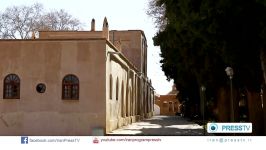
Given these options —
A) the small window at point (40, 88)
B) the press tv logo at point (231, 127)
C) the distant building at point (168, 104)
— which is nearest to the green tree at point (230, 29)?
the press tv logo at point (231, 127)

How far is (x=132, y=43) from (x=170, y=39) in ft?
108

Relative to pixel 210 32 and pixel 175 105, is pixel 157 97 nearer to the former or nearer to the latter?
pixel 175 105

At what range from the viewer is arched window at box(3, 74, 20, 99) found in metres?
27.2

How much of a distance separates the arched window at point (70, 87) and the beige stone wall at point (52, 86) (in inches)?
10.0

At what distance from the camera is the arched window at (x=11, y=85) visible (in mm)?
27156

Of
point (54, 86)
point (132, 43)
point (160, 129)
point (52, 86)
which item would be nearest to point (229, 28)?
point (54, 86)

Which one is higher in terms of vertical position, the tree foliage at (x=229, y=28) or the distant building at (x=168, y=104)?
the tree foliage at (x=229, y=28)

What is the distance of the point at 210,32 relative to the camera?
1705 centimetres

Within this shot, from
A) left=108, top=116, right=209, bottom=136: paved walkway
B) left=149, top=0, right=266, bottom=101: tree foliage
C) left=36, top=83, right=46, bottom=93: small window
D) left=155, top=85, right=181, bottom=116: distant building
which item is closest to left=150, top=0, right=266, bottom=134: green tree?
left=149, top=0, right=266, bottom=101: tree foliage

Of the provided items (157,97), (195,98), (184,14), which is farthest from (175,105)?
(184,14)

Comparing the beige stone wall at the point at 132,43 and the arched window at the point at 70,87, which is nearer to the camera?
the arched window at the point at 70,87

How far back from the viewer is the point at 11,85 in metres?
27.3

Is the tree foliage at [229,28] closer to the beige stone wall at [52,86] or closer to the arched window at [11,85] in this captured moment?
the beige stone wall at [52,86]

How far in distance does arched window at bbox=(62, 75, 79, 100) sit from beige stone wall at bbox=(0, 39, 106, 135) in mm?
254
